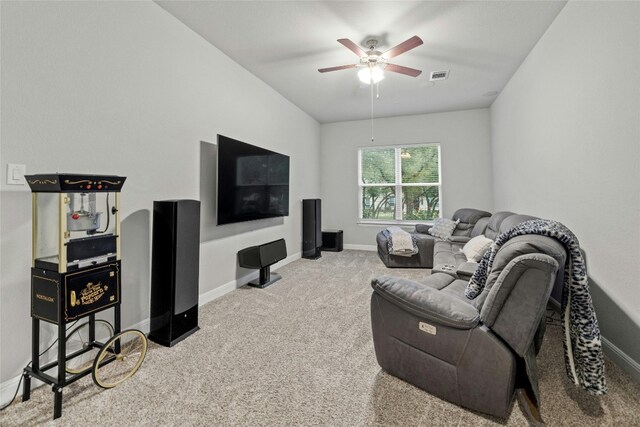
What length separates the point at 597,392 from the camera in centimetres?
143

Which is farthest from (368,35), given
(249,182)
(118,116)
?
(118,116)

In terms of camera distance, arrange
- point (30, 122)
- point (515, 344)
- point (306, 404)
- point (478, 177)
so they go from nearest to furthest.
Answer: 1. point (515, 344)
2. point (306, 404)
3. point (30, 122)
4. point (478, 177)

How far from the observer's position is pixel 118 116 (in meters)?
2.17

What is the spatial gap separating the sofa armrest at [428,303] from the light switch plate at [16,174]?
2.13 metres

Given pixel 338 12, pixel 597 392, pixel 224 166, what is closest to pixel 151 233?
pixel 224 166

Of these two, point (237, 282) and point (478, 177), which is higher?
point (478, 177)

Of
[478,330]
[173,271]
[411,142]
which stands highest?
[411,142]

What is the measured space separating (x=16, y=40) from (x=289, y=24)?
6.43ft

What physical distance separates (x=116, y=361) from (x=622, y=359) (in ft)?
11.0

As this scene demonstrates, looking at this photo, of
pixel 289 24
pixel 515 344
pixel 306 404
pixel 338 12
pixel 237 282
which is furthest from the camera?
pixel 237 282

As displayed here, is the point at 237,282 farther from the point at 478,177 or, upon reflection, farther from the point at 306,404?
the point at 478,177

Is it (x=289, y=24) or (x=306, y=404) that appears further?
(x=289, y=24)

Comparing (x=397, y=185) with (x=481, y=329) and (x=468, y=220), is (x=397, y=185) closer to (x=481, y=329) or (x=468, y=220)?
(x=468, y=220)

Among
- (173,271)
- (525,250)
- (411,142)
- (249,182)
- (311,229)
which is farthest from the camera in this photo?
(411,142)
